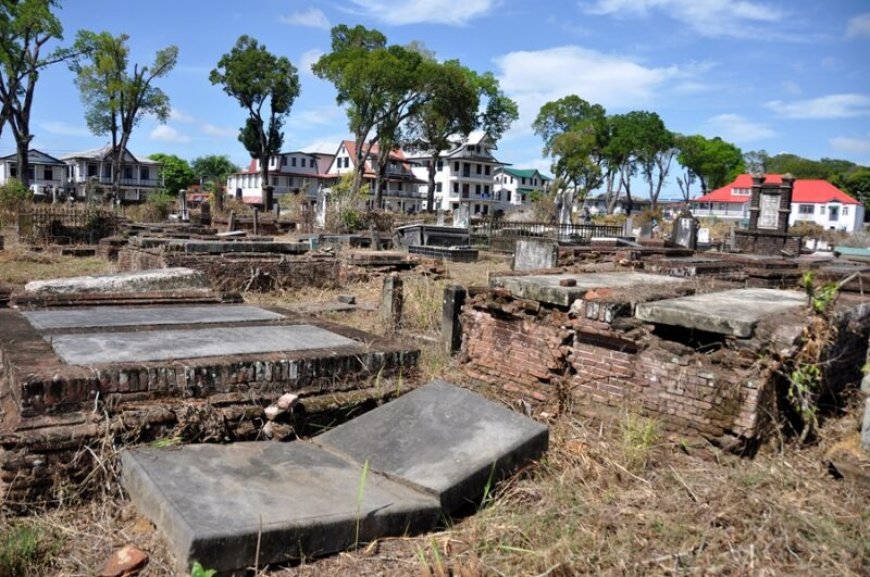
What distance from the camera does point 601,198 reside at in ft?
301

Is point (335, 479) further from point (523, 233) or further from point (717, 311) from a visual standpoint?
point (523, 233)

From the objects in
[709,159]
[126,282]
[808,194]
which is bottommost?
[126,282]

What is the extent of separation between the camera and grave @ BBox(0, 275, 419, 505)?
3.19m

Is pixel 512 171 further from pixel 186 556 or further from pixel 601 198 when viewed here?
pixel 186 556

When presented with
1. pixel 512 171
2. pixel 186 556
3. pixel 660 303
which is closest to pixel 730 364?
pixel 660 303

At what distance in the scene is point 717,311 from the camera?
193 inches

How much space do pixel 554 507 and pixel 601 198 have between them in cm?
9229

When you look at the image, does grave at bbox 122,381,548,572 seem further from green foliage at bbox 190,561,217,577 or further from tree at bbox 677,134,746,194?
tree at bbox 677,134,746,194

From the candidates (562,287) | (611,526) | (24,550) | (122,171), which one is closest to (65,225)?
(562,287)

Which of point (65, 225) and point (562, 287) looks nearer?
point (562, 287)

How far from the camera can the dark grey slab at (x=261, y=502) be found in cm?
252

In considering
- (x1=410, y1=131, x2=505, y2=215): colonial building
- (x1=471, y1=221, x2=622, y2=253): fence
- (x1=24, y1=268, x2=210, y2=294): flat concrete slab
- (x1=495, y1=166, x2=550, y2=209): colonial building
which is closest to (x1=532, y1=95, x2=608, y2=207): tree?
(x1=410, y1=131, x2=505, y2=215): colonial building

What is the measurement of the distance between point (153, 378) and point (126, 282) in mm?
5399

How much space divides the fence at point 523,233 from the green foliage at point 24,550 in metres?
22.5
